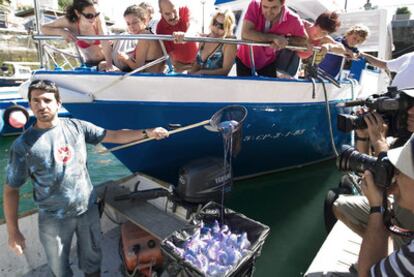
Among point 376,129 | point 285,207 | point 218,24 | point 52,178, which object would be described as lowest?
point 285,207

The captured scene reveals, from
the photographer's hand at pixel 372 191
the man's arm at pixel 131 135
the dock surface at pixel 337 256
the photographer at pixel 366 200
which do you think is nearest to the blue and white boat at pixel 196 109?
the man's arm at pixel 131 135

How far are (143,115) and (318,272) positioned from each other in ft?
7.75

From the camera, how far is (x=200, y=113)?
3.87m

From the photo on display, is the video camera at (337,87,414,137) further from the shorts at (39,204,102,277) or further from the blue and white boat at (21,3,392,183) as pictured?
the shorts at (39,204,102,277)

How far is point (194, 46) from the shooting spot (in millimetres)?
4219

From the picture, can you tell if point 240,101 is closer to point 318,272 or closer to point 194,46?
point 194,46

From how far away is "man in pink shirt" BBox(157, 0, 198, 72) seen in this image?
373 cm

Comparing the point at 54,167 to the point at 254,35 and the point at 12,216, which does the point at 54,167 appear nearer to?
the point at 12,216

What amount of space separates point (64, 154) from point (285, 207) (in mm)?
3483

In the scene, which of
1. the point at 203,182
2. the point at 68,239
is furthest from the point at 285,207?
the point at 68,239

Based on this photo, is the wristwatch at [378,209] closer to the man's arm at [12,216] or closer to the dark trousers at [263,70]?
the man's arm at [12,216]

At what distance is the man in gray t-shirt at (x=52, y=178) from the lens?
225 centimetres

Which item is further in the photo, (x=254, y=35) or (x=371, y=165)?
(x=254, y=35)

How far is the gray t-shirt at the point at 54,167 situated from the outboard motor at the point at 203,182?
3.89 ft
